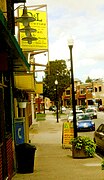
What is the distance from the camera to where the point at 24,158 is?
1257 cm

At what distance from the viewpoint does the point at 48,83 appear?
90.9 metres

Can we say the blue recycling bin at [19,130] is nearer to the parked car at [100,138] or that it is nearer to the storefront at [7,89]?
the storefront at [7,89]

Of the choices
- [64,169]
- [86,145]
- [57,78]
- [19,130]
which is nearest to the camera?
[64,169]

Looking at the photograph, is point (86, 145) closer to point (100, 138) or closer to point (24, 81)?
point (100, 138)

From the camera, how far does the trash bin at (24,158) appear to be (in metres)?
12.5

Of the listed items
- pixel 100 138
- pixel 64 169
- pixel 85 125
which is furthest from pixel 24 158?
pixel 85 125

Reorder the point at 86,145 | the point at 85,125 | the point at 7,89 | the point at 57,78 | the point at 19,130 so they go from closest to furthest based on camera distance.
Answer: the point at 7,89
the point at 19,130
the point at 86,145
the point at 85,125
the point at 57,78

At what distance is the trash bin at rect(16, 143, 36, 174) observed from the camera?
12.5m

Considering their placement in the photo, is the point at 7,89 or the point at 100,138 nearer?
the point at 7,89

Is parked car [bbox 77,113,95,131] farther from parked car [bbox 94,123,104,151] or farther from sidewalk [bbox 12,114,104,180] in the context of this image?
sidewalk [bbox 12,114,104,180]

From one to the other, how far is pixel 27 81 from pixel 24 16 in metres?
7.06

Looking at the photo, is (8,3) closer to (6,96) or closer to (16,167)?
(6,96)

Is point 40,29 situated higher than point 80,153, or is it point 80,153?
point 40,29

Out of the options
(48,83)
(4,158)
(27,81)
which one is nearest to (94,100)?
(48,83)
